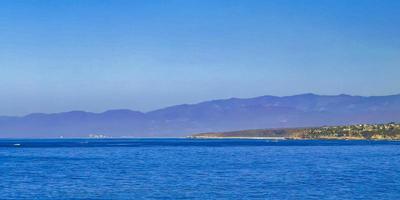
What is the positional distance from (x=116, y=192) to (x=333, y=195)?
2198cm

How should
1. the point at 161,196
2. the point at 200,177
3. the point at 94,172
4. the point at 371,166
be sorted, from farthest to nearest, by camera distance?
the point at 371,166 → the point at 94,172 → the point at 200,177 → the point at 161,196

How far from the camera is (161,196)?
70250 millimetres

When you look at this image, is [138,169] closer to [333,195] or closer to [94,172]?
[94,172]

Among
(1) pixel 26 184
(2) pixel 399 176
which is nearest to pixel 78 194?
(1) pixel 26 184

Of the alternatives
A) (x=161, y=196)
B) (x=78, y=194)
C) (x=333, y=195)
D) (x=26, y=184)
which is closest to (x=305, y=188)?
(x=333, y=195)

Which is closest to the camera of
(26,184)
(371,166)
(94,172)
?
(26,184)

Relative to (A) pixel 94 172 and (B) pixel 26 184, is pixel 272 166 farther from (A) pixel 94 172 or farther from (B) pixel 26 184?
(B) pixel 26 184

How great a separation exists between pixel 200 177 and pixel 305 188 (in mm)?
17877

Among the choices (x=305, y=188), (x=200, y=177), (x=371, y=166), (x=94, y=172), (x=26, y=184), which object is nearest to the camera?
(x=305, y=188)

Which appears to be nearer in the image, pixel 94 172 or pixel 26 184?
pixel 26 184

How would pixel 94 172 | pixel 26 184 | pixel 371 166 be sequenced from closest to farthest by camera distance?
1. pixel 26 184
2. pixel 94 172
3. pixel 371 166

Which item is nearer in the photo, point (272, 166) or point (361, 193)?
point (361, 193)

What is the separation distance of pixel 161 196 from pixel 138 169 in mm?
37908

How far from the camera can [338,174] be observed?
316 feet
